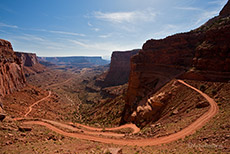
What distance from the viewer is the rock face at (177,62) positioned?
27.4 metres

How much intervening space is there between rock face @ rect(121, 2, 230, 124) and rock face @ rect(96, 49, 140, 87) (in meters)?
71.3

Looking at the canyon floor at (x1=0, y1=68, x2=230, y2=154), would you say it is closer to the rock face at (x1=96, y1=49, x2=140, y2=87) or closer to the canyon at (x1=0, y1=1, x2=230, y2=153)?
the canyon at (x1=0, y1=1, x2=230, y2=153)

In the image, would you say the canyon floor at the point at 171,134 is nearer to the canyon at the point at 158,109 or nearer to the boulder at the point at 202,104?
the canyon at the point at 158,109

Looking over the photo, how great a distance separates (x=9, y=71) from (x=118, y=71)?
100137 millimetres

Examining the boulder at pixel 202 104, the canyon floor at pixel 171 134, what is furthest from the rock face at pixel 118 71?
the boulder at pixel 202 104

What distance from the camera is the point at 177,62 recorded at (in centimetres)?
4016

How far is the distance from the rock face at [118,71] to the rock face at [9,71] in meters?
74.3

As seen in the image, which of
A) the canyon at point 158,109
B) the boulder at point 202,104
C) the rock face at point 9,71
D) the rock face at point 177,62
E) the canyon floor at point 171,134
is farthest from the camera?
the rock face at point 9,71

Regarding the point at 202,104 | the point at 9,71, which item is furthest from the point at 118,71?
the point at 202,104

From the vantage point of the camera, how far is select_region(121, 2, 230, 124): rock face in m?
27.4

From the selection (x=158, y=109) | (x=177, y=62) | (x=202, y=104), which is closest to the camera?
(x=202, y=104)

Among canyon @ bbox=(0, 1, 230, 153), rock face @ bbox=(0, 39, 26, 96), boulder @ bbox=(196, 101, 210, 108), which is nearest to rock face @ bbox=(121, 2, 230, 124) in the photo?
canyon @ bbox=(0, 1, 230, 153)

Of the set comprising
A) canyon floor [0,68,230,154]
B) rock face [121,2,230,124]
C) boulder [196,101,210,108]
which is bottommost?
canyon floor [0,68,230,154]

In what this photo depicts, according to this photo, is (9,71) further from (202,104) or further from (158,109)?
(202,104)
